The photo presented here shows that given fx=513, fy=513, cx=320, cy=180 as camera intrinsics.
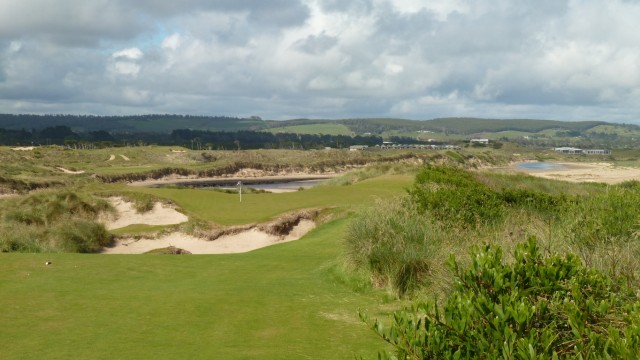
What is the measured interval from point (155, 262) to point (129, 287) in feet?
11.1

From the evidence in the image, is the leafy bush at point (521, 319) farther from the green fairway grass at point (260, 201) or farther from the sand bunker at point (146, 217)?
the sand bunker at point (146, 217)

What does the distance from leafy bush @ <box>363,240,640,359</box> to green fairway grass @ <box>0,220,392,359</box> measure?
374 centimetres

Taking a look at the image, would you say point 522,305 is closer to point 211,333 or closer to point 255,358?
point 255,358

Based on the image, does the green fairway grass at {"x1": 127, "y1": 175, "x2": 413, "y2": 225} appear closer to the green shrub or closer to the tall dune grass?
the green shrub

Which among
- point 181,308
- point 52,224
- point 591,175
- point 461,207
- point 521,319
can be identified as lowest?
point 591,175

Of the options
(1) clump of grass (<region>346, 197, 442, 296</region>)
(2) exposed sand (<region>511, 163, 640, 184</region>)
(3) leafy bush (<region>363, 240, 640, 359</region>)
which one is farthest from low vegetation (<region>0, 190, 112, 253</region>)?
(2) exposed sand (<region>511, 163, 640, 184</region>)

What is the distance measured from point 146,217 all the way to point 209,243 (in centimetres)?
748

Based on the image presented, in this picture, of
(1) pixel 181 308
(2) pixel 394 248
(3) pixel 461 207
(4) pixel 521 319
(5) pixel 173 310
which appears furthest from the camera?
(3) pixel 461 207

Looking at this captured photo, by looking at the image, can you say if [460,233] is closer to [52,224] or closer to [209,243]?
[209,243]

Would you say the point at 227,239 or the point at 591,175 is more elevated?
the point at 227,239

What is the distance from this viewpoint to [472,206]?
16453mm

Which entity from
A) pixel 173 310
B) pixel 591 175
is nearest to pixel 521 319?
pixel 173 310

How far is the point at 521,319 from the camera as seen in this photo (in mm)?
4203

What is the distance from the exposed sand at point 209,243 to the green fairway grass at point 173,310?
11.4 meters
